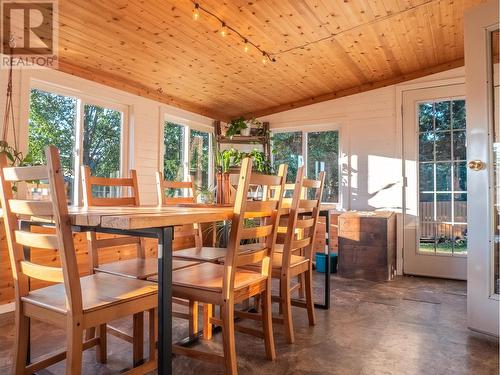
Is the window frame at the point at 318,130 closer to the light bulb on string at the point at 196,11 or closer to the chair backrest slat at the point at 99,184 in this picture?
the light bulb on string at the point at 196,11

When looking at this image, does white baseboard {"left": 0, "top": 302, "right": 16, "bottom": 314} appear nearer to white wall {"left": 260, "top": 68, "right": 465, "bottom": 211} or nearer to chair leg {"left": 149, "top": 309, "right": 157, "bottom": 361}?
chair leg {"left": 149, "top": 309, "right": 157, "bottom": 361}

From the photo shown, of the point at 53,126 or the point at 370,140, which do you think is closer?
the point at 53,126

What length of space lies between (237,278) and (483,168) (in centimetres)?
170

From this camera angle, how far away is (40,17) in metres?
2.77

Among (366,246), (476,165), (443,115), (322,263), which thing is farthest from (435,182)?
(476,165)

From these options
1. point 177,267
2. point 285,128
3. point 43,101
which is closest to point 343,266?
point 285,128

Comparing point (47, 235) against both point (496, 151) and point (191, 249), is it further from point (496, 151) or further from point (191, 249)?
point (496, 151)

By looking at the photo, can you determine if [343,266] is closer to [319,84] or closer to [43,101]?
[319,84]

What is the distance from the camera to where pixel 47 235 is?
1.40 metres

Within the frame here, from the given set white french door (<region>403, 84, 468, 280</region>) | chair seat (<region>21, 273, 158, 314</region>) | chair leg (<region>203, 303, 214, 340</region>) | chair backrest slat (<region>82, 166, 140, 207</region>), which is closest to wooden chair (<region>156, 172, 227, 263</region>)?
chair backrest slat (<region>82, 166, 140, 207</region>)

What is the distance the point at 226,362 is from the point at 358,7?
2.87 m

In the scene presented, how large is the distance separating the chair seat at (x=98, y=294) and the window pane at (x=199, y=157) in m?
3.54

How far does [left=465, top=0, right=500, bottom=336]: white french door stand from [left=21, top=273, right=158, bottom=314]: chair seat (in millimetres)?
2013

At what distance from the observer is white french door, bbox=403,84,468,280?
4203 mm
